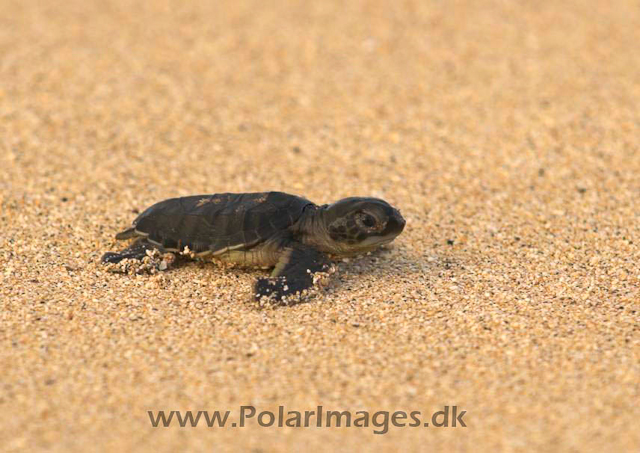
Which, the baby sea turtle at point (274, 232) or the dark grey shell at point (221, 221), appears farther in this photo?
the dark grey shell at point (221, 221)

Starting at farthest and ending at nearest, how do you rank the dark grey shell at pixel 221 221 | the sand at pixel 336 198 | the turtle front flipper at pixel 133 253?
1. the turtle front flipper at pixel 133 253
2. the dark grey shell at pixel 221 221
3. the sand at pixel 336 198

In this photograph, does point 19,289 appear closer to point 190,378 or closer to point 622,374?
point 190,378

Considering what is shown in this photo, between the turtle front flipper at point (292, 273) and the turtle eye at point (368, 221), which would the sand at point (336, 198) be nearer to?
the turtle front flipper at point (292, 273)

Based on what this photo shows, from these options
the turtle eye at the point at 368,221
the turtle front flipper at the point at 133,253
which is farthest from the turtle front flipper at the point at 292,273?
the turtle front flipper at the point at 133,253

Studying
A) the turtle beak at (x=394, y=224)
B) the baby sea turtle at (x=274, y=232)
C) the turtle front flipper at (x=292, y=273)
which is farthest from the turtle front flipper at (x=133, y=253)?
the turtle beak at (x=394, y=224)

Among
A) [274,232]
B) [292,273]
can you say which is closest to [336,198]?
[274,232]

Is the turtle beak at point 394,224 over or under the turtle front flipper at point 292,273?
over

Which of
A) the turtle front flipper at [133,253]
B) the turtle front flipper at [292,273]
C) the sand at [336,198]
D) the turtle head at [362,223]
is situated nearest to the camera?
the sand at [336,198]

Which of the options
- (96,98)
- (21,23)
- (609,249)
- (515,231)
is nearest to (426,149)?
(515,231)
